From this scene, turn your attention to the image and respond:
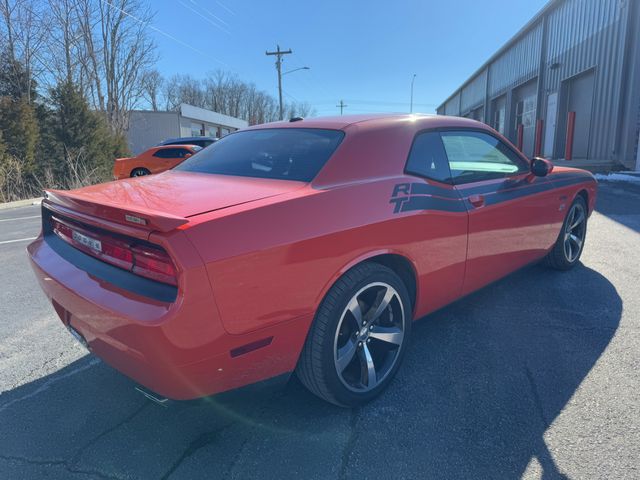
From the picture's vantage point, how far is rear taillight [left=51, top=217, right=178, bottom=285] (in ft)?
5.75

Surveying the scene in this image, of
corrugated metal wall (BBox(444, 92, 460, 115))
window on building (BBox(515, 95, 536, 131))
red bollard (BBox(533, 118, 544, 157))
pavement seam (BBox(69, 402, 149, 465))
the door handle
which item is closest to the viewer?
pavement seam (BBox(69, 402, 149, 465))

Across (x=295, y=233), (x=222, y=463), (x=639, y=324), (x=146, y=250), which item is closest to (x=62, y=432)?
(x=222, y=463)

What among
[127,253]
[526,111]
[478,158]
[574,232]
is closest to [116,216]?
[127,253]

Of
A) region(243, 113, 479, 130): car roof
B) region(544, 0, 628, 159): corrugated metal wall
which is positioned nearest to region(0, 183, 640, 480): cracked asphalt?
region(243, 113, 479, 130): car roof

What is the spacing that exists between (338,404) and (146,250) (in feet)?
3.93

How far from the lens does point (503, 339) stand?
10.1ft

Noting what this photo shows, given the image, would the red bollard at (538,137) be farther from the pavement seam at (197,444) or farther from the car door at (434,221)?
the pavement seam at (197,444)

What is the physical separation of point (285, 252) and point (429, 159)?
1328mm

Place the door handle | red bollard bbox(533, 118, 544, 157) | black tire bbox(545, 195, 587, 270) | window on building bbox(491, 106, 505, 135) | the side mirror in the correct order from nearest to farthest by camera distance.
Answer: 1. the door handle
2. the side mirror
3. black tire bbox(545, 195, 587, 270)
4. red bollard bbox(533, 118, 544, 157)
5. window on building bbox(491, 106, 505, 135)

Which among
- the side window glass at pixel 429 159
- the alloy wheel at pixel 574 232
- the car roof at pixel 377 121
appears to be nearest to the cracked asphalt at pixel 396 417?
the alloy wheel at pixel 574 232

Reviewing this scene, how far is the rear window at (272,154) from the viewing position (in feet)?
8.20

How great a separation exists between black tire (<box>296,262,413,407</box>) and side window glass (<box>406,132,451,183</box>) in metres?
0.69

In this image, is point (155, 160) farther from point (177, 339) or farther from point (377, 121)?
point (177, 339)

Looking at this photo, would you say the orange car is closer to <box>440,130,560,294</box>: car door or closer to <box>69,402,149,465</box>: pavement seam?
<box>440,130,560,294</box>: car door
